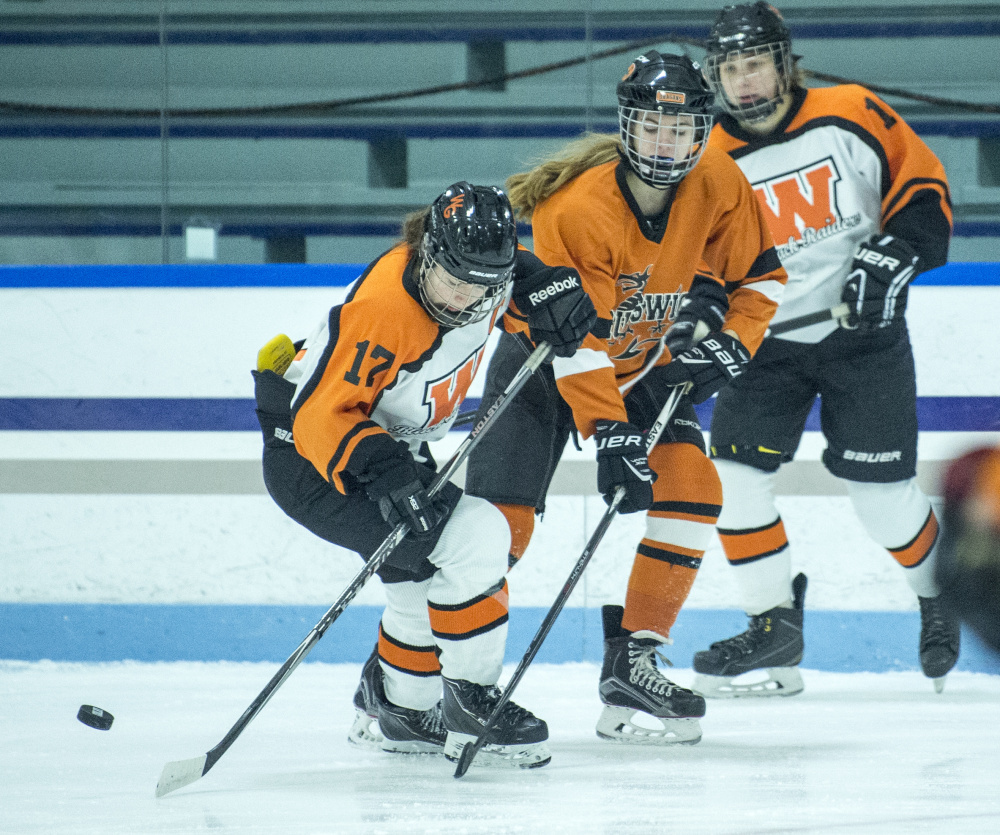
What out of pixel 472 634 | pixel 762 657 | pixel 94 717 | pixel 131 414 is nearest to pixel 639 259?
pixel 472 634

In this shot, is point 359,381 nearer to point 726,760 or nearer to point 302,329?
point 726,760

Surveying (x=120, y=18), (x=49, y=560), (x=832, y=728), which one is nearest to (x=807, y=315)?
(x=832, y=728)

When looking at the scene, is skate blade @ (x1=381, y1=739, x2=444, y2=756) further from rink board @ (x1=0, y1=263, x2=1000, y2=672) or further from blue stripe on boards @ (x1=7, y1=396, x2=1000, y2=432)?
blue stripe on boards @ (x1=7, y1=396, x2=1000, y2=432)

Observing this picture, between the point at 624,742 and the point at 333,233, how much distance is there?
1.70 meters

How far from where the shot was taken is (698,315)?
6.81 ft

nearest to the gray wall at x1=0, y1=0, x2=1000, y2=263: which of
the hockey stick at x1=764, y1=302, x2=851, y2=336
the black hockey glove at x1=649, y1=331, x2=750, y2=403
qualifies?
the hockey stick at x1=764, y1=302, x2=851, y2=336

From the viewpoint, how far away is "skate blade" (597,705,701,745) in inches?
77.6

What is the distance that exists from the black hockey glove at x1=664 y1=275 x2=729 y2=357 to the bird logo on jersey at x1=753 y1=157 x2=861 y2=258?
293 millimetres

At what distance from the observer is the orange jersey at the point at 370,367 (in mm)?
1660

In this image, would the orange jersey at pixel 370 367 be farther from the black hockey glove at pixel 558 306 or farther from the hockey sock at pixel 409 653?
A: the hockey sock at pixel 409 653

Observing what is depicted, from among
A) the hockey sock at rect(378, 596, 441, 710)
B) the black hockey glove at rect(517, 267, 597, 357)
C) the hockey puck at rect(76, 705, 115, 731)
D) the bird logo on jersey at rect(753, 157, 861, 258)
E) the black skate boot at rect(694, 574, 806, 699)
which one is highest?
the bird logo on jersey at rect(753, 157, 861, 258)

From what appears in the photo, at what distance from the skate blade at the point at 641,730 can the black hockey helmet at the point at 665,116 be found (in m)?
0.90

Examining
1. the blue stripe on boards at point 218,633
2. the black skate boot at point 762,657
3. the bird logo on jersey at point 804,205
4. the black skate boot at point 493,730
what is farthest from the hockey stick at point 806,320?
the black skate boot at point 493,730

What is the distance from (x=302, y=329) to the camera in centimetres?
275
